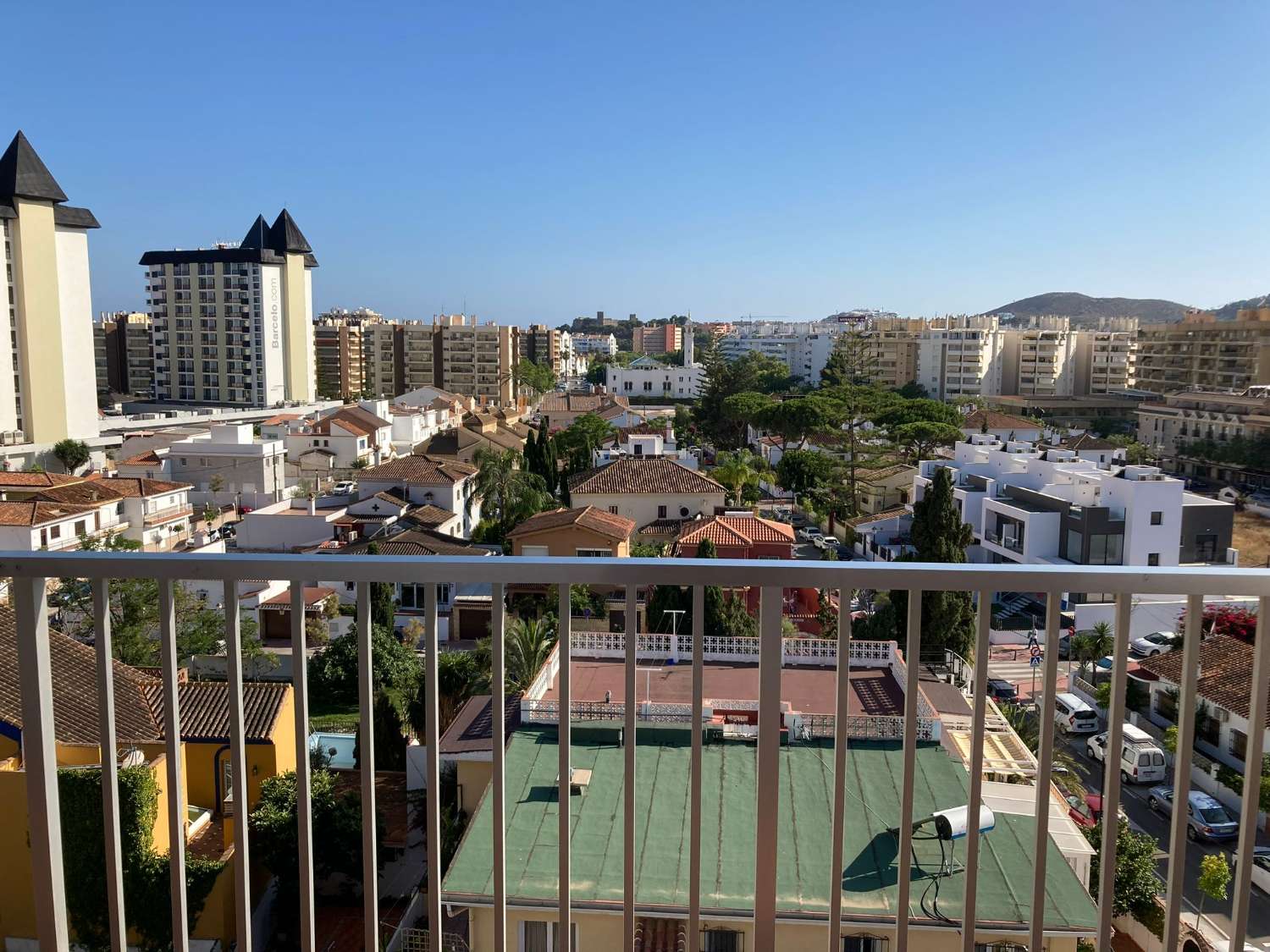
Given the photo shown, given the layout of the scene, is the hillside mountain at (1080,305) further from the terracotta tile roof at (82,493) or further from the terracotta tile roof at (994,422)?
the terracotta tile roof at (82,493)

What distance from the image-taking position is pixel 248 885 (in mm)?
1278

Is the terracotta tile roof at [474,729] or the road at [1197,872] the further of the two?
the terracotta tile roof at [474,729]

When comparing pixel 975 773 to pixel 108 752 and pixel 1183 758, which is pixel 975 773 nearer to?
pixel 1183 758

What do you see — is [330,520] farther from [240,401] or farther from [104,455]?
[240,401]

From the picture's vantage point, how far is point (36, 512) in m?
15.7

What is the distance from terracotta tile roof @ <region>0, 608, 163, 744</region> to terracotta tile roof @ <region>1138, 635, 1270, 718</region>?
1418 millimetres

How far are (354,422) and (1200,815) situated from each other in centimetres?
2726

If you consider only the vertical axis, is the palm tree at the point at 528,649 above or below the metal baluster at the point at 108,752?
below

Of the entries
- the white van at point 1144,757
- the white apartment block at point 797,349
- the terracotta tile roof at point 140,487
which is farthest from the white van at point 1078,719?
the white apartment block at point 797,349

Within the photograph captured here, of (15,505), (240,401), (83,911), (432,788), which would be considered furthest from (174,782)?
(240,401)

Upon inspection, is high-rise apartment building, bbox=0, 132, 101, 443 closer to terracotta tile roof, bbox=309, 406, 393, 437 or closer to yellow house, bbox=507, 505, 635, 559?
terracotta tile roof, bbox=309, 406, 393, 437

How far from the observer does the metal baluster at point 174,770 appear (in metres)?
1.19

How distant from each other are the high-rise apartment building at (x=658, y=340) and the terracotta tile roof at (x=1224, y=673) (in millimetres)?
94689

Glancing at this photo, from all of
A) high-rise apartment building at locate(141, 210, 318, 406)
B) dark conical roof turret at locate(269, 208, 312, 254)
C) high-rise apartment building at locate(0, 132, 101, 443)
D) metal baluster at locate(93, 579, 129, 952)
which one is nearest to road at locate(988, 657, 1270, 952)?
metal baluster at locate(93, 579, 129, 952)
